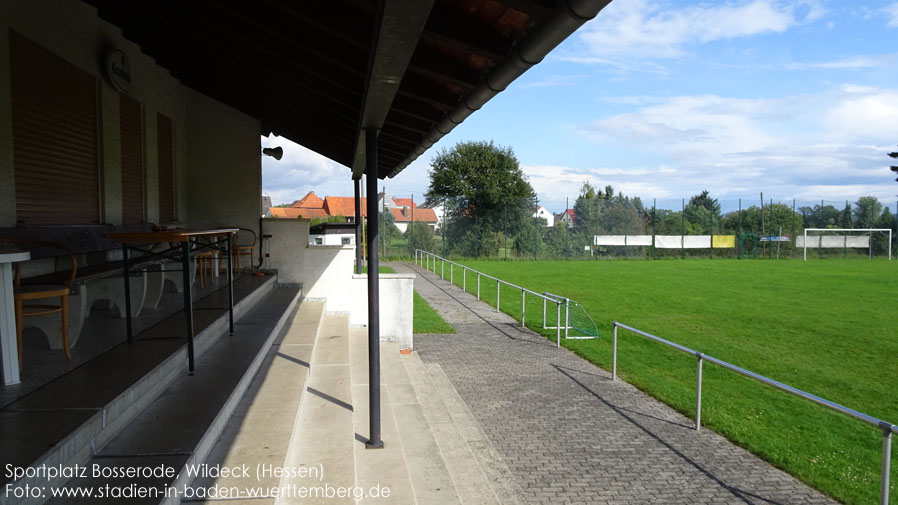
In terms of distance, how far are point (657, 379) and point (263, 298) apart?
200 inches

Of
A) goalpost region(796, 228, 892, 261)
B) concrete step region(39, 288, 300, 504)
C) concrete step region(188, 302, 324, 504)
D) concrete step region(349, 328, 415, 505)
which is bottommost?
concrete step region(349, 328, 415, 505)

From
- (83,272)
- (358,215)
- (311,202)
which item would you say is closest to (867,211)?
(358,215)

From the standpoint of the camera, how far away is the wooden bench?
12.2 ft

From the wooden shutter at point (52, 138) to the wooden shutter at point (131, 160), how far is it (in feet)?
2.52

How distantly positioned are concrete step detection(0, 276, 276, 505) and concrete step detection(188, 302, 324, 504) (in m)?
0.46

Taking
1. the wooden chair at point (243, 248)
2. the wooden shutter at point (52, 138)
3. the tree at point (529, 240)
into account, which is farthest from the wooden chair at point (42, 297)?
the tree at point (529, 240)

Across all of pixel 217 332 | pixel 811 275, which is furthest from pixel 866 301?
pixel 217 332

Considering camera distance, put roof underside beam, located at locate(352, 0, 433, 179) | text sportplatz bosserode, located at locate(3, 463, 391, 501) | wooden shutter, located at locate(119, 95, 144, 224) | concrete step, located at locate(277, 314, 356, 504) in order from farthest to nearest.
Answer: wooden shutter, located at locate(119, 95, 144, 224)
concrete step, located at locate(277, 314, 356, 504)
roof underside beam, located at locate(352, 0, 433, 179)
text sportplatz bosserode, located at locate(3, 463, 391, 501)

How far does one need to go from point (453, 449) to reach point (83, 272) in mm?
3072

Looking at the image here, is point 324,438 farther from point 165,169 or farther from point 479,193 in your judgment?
point 479,193

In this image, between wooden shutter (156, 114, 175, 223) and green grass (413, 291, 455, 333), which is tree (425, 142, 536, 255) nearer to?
green grass (413, 291, 455, 333)

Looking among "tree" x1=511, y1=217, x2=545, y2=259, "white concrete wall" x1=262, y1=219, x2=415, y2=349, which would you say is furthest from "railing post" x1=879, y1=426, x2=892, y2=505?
"tree" x1=511, y1=217, x2=545, y2=259

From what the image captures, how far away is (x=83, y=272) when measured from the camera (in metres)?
4.21

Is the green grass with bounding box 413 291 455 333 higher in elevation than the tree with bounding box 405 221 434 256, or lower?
lower
